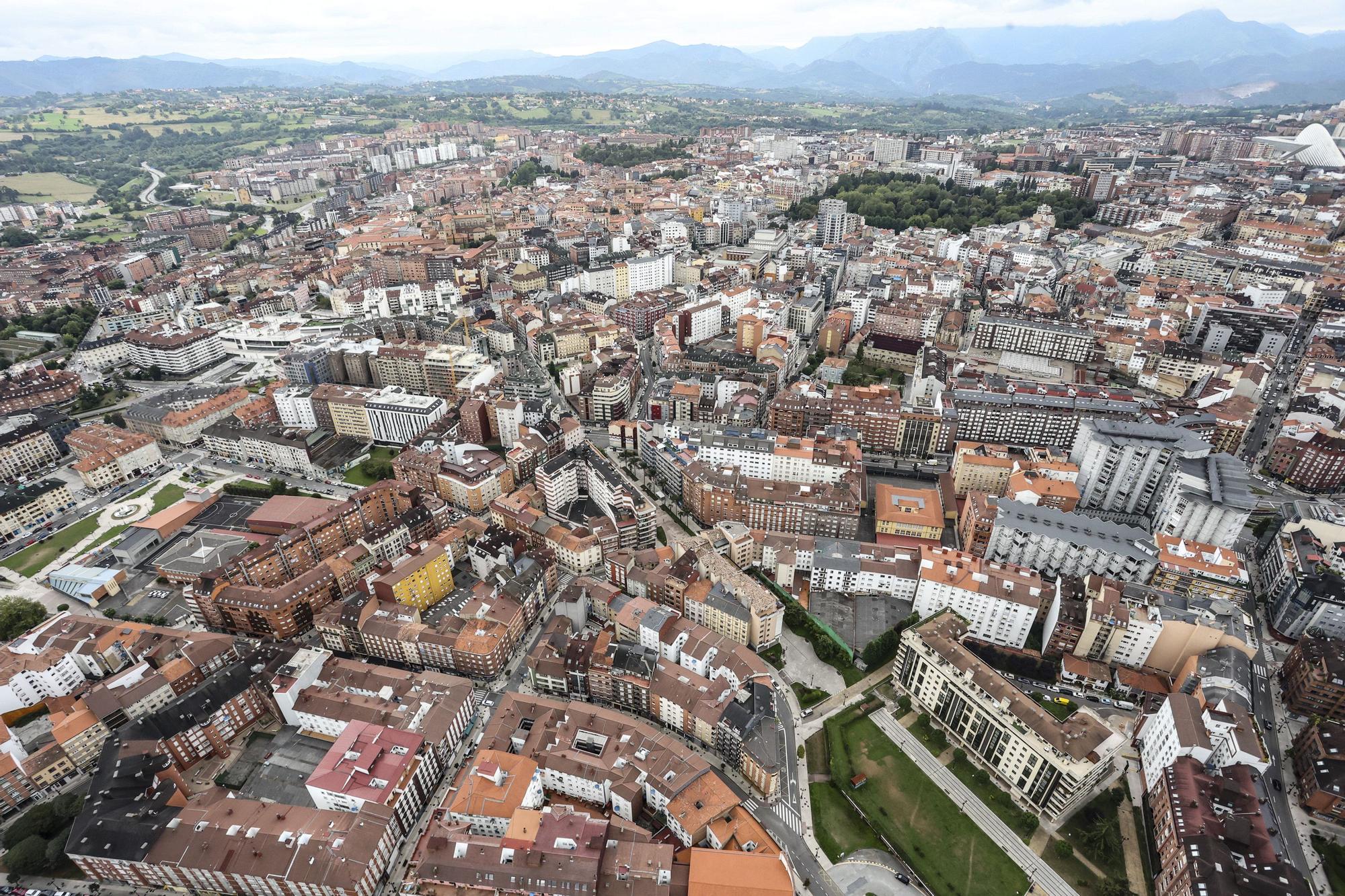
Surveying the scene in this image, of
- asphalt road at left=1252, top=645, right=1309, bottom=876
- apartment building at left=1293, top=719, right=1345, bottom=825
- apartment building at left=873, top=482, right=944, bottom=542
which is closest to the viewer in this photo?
asphalt road at left=1252, top=645, right=1309, bottom=876

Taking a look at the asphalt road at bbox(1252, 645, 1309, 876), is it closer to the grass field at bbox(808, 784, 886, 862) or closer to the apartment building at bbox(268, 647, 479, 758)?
the grass field at bbox(808, 784, 886, 862)

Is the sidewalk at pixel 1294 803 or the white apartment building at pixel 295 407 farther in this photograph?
the white apartment building at pixel 295 407

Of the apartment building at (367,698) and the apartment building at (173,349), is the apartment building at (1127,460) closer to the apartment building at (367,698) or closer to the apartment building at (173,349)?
the apartment building at (367,698)

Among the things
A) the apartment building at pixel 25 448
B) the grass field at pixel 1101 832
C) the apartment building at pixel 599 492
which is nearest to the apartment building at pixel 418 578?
the apartment building at pixel 599 492

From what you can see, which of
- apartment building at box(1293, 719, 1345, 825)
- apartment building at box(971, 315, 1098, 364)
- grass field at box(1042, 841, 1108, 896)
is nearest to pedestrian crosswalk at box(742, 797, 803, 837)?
grass field at box(1042, 841, 1108, 896)

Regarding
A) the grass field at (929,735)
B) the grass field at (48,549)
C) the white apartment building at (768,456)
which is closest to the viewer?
the grass field at (929,735)

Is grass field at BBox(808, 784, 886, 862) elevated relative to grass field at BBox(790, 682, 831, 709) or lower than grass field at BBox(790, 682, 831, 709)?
lower
